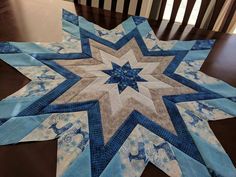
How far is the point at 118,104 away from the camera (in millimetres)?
706

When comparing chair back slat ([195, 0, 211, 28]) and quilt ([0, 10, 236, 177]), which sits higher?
chair back slat ([195, 0, 211, 28])

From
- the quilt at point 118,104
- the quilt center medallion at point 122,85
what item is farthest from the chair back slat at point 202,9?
the quilt center medallion at point 122,85

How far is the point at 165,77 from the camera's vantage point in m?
0.84

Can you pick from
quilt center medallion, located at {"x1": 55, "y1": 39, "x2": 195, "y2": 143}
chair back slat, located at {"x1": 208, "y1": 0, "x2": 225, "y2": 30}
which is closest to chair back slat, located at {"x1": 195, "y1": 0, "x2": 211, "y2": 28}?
chair back slat, located at {"x1": 208, "y1": 0, "x2": 225, "y2": 30}

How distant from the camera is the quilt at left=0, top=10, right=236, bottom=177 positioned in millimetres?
578

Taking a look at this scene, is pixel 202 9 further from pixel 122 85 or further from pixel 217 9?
pixel 122 85

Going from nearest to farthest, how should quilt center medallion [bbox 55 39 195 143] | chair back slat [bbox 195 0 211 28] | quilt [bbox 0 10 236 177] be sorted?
quilt [bbox 0 10 236 177] → quilt center medallion [bbox 55 39 195 143] → chair back slat [bbox 195 0 211 28]

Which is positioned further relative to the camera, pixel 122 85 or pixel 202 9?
pixel 202 9

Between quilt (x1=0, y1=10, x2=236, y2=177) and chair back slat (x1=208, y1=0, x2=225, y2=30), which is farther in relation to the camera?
chair back slat (x1=208, y1=0, x2=225, y2=30)

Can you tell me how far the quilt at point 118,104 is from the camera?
0.58 metres

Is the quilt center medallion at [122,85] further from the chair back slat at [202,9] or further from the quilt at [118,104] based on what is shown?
the chair back slat at [202,9]

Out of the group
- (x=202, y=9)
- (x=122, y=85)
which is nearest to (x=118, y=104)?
(x=122, y=85)

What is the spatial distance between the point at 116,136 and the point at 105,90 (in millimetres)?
191

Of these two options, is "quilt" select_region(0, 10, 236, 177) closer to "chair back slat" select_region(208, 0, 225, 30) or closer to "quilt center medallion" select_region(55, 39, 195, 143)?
"quilt center medallion" select_region(55, 39, 195, 143)
